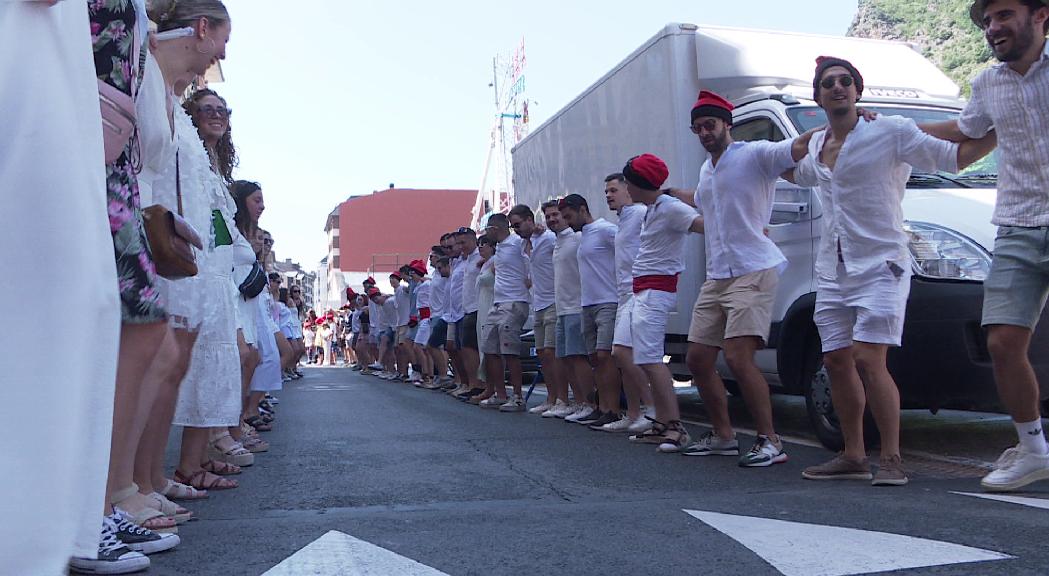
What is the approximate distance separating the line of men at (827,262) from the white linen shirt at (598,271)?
0.04 ft

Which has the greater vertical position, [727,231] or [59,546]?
[727,231]

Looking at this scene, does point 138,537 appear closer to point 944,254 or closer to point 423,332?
point 944,254

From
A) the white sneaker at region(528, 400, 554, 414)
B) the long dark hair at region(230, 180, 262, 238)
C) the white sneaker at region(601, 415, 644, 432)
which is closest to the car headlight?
the white sneaker at region(601, 415, 644, 432)

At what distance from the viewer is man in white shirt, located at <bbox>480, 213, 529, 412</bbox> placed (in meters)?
11.1

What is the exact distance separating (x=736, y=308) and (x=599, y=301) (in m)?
3.03

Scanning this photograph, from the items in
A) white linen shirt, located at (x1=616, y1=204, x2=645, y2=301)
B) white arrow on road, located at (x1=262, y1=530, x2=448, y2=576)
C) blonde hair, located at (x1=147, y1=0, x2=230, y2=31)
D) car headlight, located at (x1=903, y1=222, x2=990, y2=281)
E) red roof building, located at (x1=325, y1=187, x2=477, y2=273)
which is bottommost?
white arrow on road, located at (x1=262, y1=530, x2=448, y2=576)

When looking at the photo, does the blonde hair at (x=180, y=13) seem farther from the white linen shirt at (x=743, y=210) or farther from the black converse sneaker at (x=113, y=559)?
the white linen shirt at (x=743, y=210)

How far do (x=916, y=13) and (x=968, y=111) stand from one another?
3357 inches

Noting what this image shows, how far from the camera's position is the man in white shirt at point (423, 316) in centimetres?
1686

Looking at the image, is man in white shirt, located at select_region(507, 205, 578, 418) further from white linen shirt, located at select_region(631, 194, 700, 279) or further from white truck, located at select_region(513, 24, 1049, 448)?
white linen shirt, located at select_region(631, 194, 700, 279)

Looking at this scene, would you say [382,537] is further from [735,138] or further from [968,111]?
[735,138]

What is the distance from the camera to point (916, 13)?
8238cm

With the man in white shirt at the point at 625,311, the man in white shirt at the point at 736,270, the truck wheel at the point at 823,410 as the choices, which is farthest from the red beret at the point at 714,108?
the man in white shirt at the point at 625,311

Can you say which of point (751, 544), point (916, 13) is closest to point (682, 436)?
point (751, 544)
